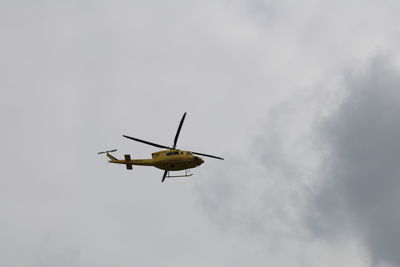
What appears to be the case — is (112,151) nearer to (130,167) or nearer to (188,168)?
(130,167)

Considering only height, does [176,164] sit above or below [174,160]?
below

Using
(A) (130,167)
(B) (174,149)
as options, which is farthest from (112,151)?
(B) (174,149)

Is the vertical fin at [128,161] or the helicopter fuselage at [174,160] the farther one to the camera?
the vertical fin at [128,161]

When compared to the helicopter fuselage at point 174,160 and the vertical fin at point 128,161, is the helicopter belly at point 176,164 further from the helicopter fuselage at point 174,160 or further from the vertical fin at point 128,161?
the vertical fin at point 128,161

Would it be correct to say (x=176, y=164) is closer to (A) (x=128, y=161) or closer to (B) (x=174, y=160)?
(B) (x=174, y=160)

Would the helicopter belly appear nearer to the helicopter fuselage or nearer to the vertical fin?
the helicopter fuselage

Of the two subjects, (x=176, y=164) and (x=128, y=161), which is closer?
(x=176, y=164)

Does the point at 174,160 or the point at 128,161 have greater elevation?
the point at 174,160

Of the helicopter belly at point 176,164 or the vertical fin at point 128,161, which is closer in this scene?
the helicopter belly at point 176,164

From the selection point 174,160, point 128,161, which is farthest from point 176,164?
point 128,161

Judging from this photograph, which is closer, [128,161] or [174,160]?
[174,160]

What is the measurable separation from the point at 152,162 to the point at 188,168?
673cm

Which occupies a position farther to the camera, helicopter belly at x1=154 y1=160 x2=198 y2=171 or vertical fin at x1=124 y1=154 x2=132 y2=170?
vertical fin at x1=124 y1=154 x2=132 y2=170

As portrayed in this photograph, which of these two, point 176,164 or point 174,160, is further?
point 176,164
